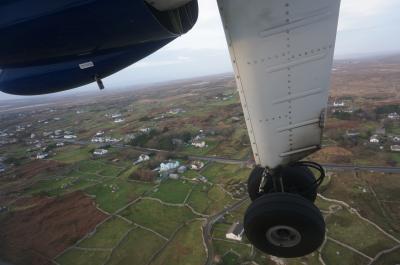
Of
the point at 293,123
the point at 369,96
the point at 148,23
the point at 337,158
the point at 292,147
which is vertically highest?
the point at 148,23

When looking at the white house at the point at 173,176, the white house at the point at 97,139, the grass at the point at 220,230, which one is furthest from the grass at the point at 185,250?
the white house at the point at 97,139

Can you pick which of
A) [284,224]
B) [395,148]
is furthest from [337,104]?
[284,224]

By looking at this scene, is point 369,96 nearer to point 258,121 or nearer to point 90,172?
point 90,172

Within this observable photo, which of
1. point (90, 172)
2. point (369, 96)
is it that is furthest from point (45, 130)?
point (369, 96)

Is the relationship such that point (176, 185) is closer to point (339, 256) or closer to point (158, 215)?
point (158, 215)

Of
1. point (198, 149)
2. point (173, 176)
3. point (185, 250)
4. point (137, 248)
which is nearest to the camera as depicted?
point (185, 250)

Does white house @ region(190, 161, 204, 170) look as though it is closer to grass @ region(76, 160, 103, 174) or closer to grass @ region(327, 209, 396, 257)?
grass @ region(76, 160, 103, 174)
